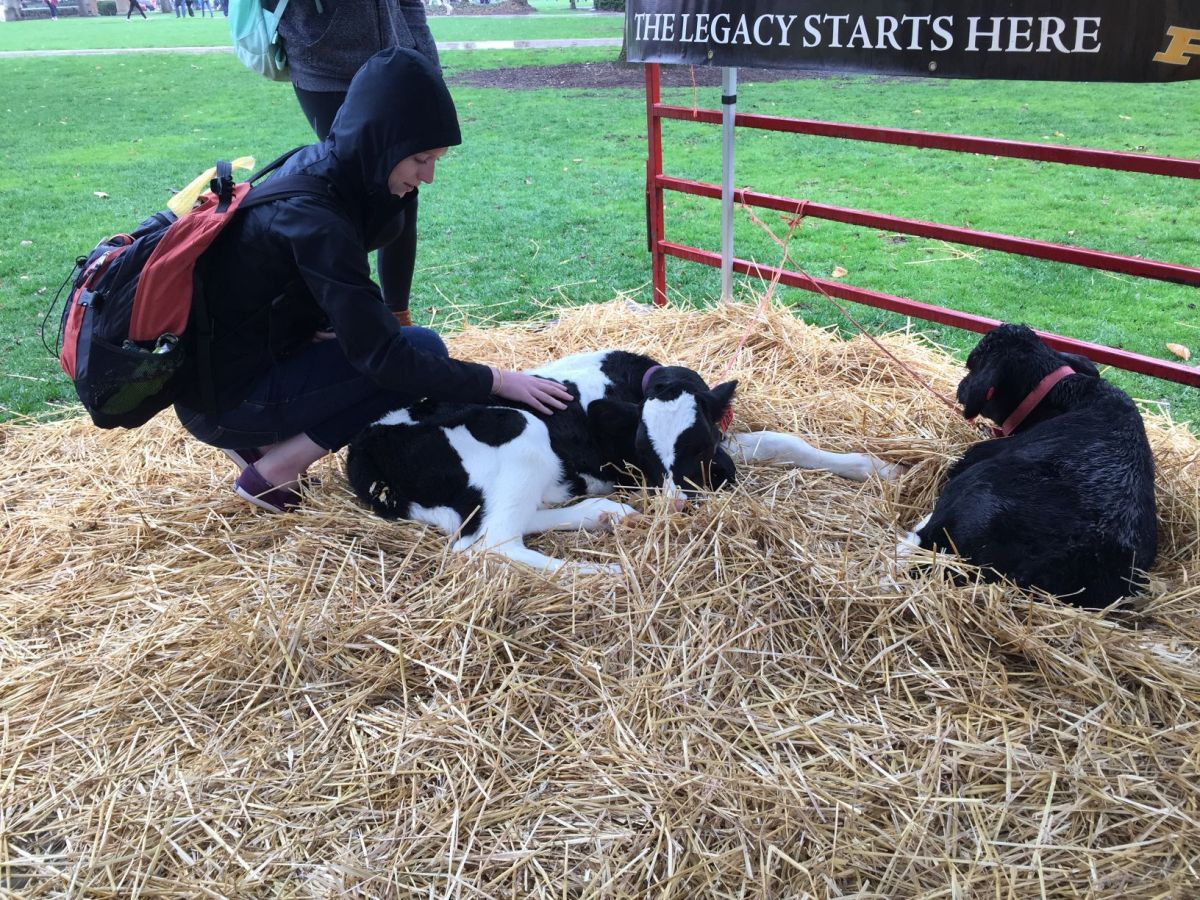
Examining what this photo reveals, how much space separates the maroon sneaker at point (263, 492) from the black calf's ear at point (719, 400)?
179 cm

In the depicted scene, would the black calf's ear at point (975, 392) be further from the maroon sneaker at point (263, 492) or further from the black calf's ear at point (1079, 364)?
the maroon sneaker at point (263, 492)

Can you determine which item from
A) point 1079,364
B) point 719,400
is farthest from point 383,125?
point 1079,364

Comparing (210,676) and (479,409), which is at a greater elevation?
(479,409)

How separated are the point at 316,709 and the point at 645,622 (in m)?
1.06

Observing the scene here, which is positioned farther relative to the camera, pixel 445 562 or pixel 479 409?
pixel 479 409

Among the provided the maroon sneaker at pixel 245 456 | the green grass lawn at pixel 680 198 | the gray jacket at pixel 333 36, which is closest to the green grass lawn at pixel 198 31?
the green grass lawn at pixel 680 198

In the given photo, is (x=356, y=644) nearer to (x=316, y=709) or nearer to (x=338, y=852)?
(x=316, y=709)

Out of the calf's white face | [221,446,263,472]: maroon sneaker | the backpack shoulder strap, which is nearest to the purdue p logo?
the calf's white face

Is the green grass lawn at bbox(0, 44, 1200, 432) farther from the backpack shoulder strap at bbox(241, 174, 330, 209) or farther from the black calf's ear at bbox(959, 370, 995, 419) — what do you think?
the backpack shoulder strap at bbox(241, 174, 330, 209)

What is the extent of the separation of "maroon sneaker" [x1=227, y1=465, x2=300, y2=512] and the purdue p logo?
3592 millimetres

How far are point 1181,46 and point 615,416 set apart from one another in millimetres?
2289

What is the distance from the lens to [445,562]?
3371mm

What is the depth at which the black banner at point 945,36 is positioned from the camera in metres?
3.03

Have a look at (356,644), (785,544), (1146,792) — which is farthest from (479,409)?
(1146,792)
